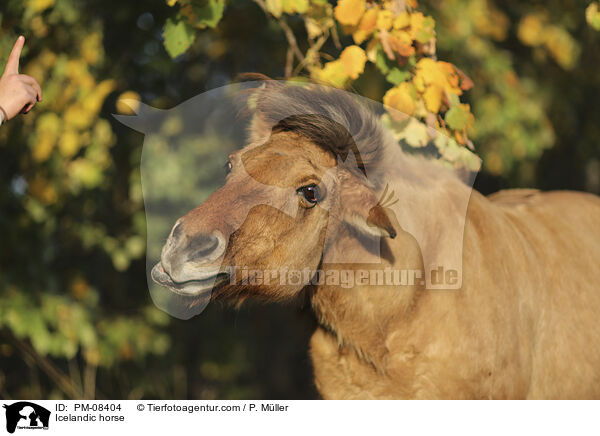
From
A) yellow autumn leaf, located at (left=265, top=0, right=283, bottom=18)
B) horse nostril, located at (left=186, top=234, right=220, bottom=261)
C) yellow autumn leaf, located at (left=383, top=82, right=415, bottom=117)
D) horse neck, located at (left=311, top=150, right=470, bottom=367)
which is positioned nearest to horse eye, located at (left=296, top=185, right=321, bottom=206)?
horse neck, located at (left=311, top=150, right=470, bottom=367)

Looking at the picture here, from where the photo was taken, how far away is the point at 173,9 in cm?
486

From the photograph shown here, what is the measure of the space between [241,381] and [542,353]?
17.4 feet

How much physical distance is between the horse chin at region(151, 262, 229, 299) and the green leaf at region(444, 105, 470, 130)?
128cm

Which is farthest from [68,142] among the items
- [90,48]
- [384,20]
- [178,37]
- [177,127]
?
[384,20]

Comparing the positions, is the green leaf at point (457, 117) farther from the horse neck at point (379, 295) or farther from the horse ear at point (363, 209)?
the horse ear at point (363, 209)

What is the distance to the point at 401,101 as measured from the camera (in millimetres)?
2941

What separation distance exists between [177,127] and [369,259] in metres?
3.35

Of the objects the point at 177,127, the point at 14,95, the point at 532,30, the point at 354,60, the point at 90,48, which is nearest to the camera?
the point at 14,95

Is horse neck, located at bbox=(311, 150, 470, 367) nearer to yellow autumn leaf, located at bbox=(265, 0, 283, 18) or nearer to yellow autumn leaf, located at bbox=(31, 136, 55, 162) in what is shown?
yellow autumn leaf, located at bbox=(265, 0, 283, 18)

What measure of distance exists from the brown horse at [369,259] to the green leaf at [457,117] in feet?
0.87

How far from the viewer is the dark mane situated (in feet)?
9.46

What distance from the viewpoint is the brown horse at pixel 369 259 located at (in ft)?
8.59
